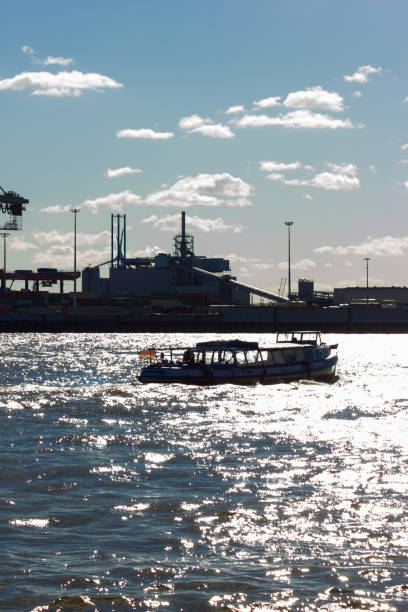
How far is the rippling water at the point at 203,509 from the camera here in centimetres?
1505

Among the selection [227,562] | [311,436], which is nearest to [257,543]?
[227,562]

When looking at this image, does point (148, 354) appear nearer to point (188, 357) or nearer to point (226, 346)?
point (188, 357)

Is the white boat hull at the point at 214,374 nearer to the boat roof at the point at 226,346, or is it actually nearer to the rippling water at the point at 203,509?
the boat roof at the point at 226,346

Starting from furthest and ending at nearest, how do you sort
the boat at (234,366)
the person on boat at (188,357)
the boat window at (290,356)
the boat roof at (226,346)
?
the boat window at (290,356) → the person on boat at (188,357) → the boat roof at (226,346) → the boat at (234,366)

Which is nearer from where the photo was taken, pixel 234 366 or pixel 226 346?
pixel 234 366

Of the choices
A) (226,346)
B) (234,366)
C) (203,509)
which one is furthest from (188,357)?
(203,509)

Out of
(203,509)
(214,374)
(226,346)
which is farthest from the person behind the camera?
(226,346)

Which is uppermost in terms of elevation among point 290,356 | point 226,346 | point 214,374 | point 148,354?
point 226,346

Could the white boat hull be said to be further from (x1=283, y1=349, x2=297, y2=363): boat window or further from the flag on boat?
the flag on boat

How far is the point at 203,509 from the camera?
20750 mm

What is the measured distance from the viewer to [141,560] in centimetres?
1664

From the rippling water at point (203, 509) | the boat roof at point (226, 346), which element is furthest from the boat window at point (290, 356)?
the rippling water at point (203, 509)

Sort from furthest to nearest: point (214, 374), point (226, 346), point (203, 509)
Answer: point (226, 346), point (214, 374), point (203, 509)

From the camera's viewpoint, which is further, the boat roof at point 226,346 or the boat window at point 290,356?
the boat window at point 290,356
